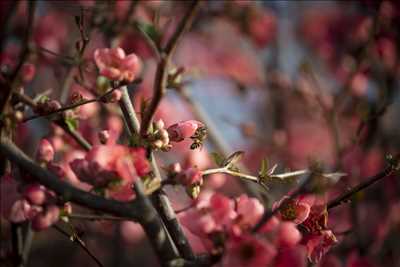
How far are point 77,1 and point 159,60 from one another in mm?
Answer: 1695

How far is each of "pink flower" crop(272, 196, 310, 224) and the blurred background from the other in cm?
22

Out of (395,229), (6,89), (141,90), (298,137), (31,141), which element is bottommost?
(298,137)

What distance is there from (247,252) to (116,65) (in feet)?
1.25

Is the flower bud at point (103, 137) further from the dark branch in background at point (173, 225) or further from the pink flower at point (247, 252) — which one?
the pink flower at point (247, 252)

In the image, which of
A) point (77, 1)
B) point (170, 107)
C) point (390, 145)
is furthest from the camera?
point (170, 107)

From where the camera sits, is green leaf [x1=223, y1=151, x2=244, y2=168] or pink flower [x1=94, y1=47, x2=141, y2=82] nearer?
pink flower [x1=94, y1=47, x2=141, y2=82]

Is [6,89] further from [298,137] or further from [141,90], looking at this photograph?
[298,137]

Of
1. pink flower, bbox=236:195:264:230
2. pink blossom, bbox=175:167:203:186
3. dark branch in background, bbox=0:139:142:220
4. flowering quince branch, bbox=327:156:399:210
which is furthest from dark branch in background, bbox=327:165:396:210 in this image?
dark branch in background, bbox=0:139:142:220

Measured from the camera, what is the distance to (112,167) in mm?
918

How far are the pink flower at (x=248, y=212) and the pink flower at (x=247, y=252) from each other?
0.18ft

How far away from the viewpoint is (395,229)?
2.31 meters

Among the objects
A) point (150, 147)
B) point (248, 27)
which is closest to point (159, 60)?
point (150, 147)

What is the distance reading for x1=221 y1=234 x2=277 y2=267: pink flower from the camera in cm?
88

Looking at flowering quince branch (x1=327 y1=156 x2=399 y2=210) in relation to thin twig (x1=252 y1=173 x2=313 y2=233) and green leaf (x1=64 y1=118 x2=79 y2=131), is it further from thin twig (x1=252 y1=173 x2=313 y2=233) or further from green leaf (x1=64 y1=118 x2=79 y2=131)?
green leaf (x1=64 y1=118 x2=79 y2=131)
